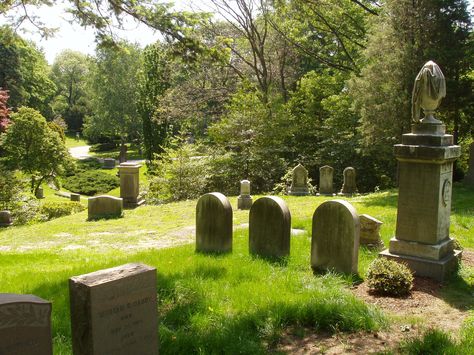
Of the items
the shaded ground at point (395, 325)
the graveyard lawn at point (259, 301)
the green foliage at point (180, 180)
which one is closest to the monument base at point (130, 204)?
the green foliage at point (180, 180)

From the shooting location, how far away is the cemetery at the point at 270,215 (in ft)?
15.3

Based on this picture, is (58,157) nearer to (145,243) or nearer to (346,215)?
(145,243)

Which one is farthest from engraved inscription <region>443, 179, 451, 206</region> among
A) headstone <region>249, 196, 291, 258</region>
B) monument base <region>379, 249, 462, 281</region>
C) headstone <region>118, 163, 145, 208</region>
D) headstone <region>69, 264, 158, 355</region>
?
headstone <region>118, 163, 145, 208</region>

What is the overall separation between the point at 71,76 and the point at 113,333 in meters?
77.2

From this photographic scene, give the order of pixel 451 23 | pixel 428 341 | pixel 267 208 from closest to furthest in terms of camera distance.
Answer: pixel 428 341
pixel 267 208
pixel 451 23

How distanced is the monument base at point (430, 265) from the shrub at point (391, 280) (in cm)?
76

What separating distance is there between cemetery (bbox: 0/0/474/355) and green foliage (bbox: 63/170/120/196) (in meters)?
3.26

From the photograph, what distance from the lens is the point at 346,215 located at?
6.74m

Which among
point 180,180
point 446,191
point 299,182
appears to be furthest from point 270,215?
point 180,180

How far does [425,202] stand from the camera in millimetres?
6992

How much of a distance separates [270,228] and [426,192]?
2.42 m

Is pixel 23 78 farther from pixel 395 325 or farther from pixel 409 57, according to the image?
pixel 395 325

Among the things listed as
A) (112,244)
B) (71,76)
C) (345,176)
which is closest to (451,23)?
(345,176)

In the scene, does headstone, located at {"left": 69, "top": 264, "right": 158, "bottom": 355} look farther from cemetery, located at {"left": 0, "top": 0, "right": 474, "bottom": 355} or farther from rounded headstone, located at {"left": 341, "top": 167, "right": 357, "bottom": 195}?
rounded headstone, located at {"left": 341, "top": 167, "right": 357, "bottom": 195}
